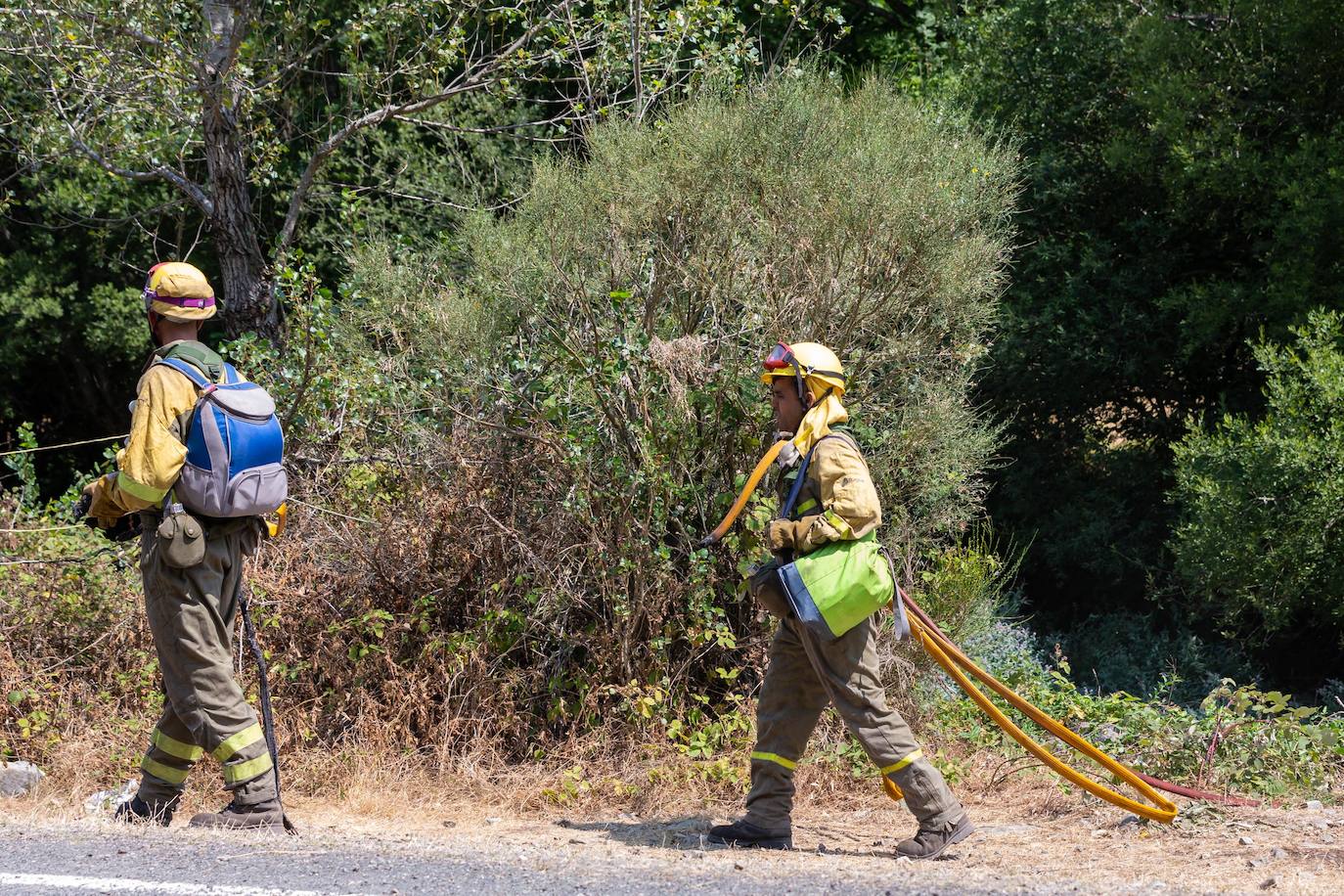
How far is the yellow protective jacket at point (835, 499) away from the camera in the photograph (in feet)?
15.3

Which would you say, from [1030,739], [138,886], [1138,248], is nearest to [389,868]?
[138,886]

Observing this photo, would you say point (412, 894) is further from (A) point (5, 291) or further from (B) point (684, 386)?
(A) point (5, 291)

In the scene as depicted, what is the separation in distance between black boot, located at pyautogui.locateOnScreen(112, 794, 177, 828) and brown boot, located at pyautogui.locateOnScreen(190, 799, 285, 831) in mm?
178

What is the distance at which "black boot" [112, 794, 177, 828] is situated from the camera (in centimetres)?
506

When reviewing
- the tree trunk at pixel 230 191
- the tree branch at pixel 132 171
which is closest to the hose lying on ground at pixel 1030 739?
the tree trunk at pixel 230 191

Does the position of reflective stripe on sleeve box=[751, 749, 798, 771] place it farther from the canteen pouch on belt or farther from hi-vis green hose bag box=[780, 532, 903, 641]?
the canteen pouch on belt

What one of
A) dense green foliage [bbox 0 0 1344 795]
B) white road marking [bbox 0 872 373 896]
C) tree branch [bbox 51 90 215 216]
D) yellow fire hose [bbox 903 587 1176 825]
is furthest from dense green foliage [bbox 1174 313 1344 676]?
tree branch [bbox 51 90 215 216]

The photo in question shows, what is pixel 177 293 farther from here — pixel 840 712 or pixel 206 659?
pixel 840 712

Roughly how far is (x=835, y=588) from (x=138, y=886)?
2.52 m

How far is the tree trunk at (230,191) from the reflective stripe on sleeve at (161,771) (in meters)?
4.18

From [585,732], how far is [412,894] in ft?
7.19

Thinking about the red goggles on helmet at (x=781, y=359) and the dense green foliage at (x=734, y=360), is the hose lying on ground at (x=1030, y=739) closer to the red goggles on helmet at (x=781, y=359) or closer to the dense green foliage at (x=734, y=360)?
the red goggles on helmet at (x=781, y=359)

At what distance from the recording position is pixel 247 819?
194 inches

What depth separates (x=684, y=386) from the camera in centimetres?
602
